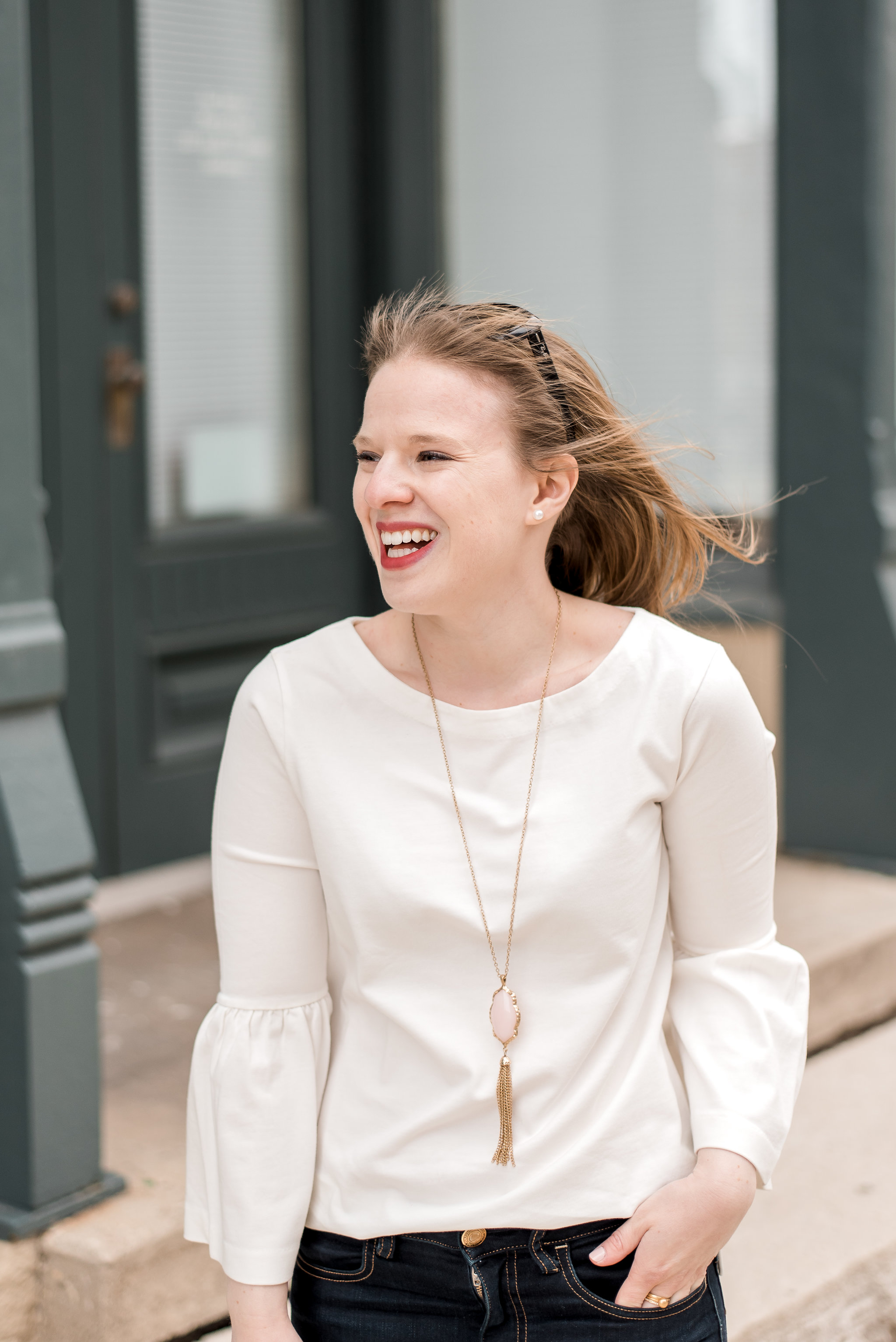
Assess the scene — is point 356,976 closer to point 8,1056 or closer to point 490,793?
point 490,793

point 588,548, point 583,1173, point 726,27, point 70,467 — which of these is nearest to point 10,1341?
point 583,1173

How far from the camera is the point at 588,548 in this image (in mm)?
1584

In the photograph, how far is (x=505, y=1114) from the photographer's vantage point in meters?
1.35

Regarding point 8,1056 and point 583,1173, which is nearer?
point 583,1173

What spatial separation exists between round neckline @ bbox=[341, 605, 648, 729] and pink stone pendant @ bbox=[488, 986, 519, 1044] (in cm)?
24

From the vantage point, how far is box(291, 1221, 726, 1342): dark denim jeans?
4.46 ft

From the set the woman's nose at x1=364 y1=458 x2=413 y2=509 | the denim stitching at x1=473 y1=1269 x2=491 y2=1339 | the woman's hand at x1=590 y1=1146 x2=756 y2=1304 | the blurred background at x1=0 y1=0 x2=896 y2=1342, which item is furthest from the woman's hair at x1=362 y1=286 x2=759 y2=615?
the blurred background at x1=0 y1=0 x2=896 y2=1342

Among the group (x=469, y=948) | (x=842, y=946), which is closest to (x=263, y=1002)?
(x=469, y=948)

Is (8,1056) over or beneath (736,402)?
beneath

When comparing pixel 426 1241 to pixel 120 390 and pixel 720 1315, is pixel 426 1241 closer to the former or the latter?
pixel 720 1315

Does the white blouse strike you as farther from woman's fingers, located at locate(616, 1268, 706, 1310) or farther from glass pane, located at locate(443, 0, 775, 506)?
glass pane, located at locate(443, 0, 775, 506)

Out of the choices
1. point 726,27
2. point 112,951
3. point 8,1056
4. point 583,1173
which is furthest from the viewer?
point 726,27

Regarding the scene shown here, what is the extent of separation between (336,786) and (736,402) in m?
2.89

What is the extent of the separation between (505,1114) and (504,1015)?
9cm
